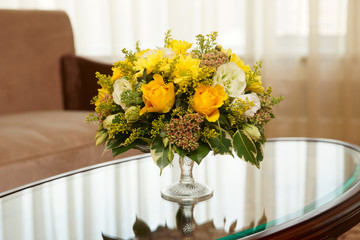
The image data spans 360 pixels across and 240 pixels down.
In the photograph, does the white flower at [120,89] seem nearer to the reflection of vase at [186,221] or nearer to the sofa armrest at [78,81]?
the reflection of vase at [186,221]

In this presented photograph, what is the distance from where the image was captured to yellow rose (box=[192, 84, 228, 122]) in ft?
3.72

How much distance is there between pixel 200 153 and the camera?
1.19 m

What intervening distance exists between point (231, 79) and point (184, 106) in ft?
0.40

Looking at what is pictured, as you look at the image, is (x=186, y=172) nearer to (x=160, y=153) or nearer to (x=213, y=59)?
(x=160, y=153)

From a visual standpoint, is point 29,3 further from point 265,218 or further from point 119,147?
point 265,218

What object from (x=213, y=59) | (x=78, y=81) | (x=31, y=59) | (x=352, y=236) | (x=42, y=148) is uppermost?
(x=213, y=59)

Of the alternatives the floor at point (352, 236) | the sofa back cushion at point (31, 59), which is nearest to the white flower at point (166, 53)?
the floor at point (352, 236)

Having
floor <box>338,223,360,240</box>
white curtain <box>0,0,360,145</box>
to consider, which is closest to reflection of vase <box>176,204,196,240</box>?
floor <box>338,223,360,240</box>

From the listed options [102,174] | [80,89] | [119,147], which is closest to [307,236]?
[119,147]

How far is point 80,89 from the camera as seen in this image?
2627 millimetres

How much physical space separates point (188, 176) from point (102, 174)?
13.4 inches

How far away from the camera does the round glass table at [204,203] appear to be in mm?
1114

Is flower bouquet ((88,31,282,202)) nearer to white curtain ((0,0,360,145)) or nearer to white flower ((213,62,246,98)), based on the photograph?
white flower ((213,62,246,98))

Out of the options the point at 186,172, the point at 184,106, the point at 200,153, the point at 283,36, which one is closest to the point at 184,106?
the point at 184,106
